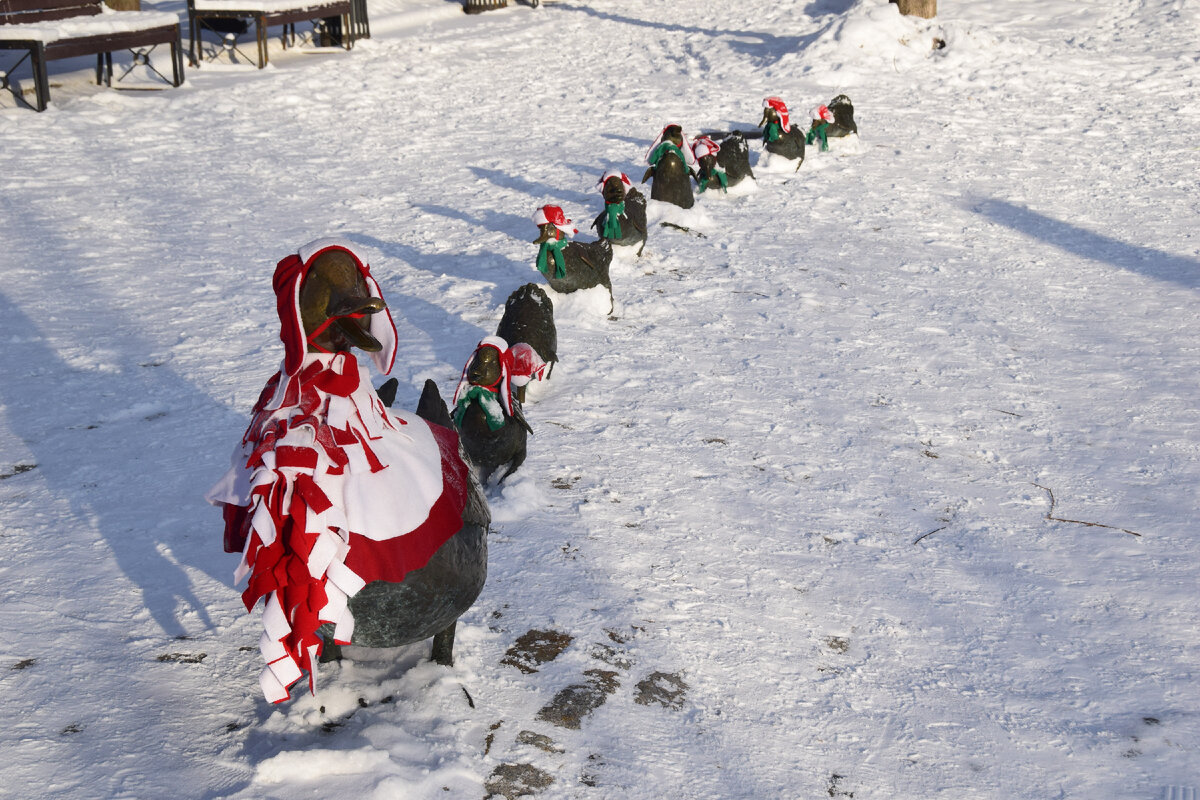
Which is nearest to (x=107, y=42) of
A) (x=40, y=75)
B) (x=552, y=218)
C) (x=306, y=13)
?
(x=40, y=75)

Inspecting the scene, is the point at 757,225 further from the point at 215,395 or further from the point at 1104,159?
the point at 215,395

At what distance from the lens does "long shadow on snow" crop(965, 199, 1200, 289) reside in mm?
6981

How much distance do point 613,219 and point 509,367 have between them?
291cm

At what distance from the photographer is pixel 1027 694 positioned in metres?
3.21

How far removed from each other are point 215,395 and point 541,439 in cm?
166

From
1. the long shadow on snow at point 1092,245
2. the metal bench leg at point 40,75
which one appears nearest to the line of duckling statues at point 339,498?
the long shadow on snow at point 1092,245

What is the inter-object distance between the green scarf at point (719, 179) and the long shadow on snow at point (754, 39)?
17.5 ft

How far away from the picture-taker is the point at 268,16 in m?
13.7

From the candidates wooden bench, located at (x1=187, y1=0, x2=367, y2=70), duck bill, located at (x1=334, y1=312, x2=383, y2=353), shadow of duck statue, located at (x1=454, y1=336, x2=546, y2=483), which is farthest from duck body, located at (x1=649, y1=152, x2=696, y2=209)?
wooden bench, located at (x1=187, y1=0, x2=367, y2=70)

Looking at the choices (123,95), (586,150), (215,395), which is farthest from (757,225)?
(123,95)

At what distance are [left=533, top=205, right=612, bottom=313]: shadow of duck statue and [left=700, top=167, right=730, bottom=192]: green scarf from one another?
260 centimetres

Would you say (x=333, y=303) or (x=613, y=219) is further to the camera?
(x=613, y=219)

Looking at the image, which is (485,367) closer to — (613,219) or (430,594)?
(430,594)

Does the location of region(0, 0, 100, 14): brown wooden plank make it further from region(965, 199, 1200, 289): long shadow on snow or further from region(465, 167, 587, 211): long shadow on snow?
region(965, 199, 1200, 289): long shadow on snow
